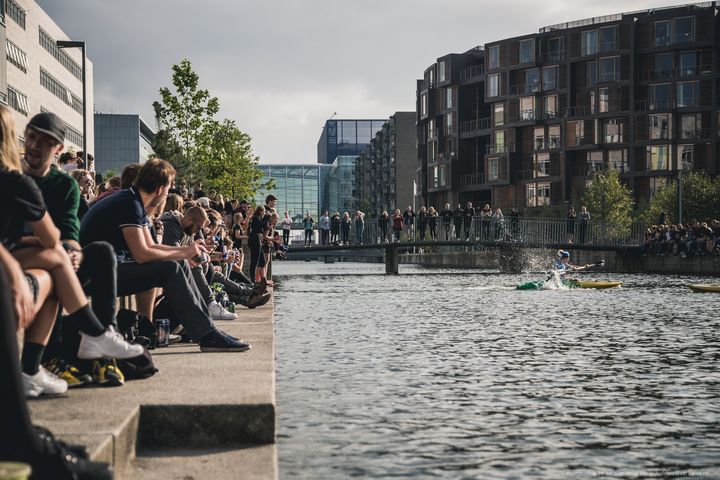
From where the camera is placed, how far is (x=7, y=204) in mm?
4293

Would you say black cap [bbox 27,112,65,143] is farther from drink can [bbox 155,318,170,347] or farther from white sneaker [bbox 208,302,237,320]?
white sneaker [bbox 208,302,237,320]

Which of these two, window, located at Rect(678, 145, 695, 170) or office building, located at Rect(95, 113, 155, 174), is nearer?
window, located at Rect(678, 145, 695, 170)

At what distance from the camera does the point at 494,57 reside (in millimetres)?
88188

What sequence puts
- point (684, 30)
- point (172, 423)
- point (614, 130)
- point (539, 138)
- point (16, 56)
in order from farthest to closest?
point (539, 138) → point (614, 130) → point (684, 30) → point (16, 56) → point (172, 423)

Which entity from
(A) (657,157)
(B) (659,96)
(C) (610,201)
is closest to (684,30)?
(B) (659,96)

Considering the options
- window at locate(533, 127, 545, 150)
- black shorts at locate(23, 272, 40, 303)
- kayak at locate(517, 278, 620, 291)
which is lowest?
kayak at locate(517, 278, 620, 291)

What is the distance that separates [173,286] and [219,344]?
70cm

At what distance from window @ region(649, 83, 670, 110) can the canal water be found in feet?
210

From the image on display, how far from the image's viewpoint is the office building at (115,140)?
135m

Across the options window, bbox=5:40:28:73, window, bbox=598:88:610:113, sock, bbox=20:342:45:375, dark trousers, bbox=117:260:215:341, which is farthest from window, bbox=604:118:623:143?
sock, bbox=20:342:45:375

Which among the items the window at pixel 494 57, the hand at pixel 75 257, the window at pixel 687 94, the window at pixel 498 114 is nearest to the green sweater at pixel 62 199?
the hand at pixel 75 257

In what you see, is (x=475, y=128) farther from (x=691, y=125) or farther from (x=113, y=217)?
(x=113, y=217)

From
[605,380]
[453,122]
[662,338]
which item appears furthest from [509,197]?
[605,380]

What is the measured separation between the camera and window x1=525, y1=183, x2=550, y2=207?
3314 inches
